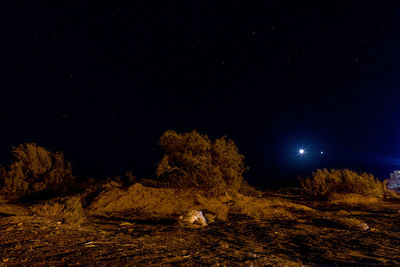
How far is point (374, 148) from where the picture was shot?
3331cm

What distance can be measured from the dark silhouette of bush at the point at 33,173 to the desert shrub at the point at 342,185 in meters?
17.4

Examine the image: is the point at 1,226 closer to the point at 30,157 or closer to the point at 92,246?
the point at 92,246

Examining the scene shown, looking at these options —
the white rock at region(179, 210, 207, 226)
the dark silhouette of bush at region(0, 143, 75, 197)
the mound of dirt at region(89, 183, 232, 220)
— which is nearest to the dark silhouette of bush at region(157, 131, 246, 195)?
the mound of dirt at region(89, 183, 232, 220)

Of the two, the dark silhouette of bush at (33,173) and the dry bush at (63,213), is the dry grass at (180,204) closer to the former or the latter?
the dry bush at (63,213)

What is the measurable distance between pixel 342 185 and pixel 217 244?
40.3ft

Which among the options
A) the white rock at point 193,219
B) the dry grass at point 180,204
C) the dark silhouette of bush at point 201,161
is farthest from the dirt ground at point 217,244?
the dark silhouette of bush at point 201,161

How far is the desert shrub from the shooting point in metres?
12.6

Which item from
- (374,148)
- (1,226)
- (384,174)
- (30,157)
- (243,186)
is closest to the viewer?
(1,226)

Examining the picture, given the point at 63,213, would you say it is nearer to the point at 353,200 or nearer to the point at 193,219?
the point at 193,219

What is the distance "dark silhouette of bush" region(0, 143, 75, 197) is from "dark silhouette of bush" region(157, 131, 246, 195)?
894 centimetres

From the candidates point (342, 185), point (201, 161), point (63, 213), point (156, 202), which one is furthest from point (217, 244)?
point (342, 185)

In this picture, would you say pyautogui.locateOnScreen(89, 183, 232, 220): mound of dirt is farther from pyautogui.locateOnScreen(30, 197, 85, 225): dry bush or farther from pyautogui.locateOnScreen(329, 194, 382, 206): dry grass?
pyautogui.locateOnScreen(329, 194, 382, 206): dry grass

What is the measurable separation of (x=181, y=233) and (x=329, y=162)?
1358 inches

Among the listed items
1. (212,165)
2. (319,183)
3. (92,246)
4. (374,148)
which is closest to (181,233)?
(92,246)
